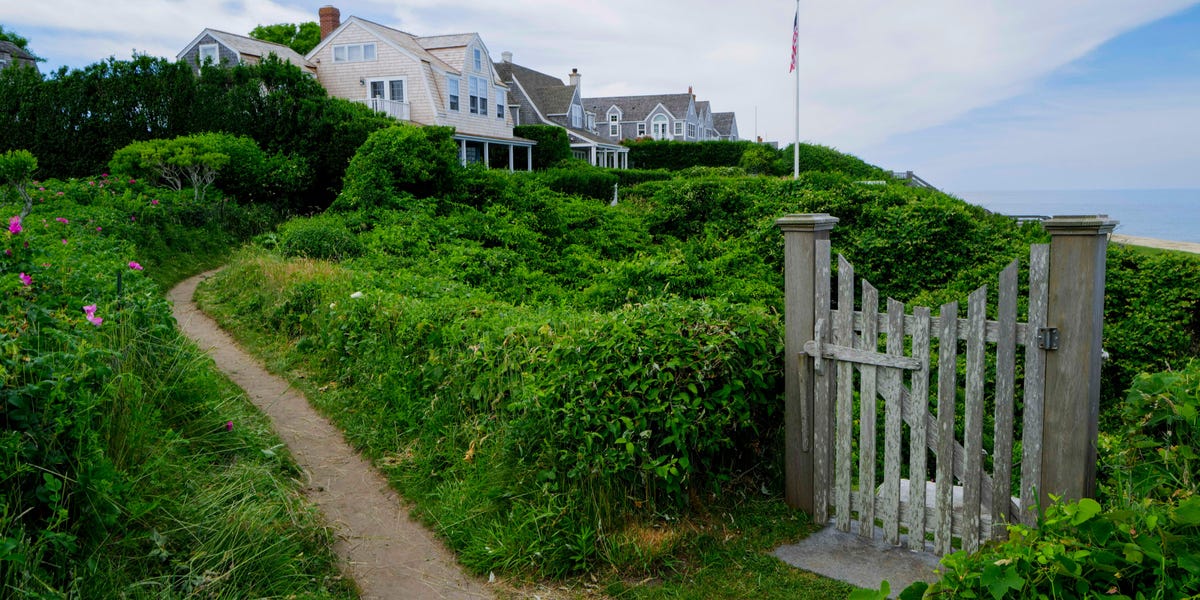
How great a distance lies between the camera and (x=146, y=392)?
514 centimetres

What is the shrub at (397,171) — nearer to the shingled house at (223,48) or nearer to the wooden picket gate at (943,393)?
the wooden picket gate at (943,393)

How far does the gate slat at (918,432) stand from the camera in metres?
4.35

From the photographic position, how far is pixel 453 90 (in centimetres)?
3722

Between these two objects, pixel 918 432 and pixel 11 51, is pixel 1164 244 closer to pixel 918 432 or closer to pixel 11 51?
pixel 918 432

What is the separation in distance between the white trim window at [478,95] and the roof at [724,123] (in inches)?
2001

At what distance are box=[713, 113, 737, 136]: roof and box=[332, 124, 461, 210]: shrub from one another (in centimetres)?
7391

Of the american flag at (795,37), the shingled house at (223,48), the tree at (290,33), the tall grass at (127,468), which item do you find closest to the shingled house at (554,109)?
the tree at (290,33)

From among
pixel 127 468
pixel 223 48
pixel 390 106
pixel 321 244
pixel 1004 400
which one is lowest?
pixel 127 468

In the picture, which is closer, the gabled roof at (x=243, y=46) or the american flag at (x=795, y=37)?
the american flag at (x=795, y=37)

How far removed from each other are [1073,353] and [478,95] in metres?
37.8

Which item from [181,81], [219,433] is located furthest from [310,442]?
[181,81]

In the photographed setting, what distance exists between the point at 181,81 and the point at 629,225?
15705mm

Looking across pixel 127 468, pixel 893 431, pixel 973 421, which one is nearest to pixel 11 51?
pixel 127 468

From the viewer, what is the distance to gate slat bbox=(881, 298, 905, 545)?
4.43 m
